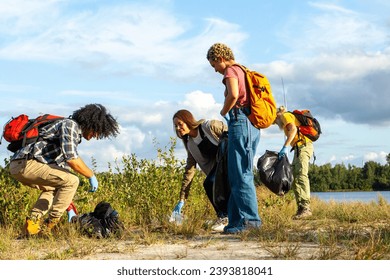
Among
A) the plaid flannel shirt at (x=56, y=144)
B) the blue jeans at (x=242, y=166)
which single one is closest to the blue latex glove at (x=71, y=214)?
the plaid flannel shirt at (x=56, y=144)

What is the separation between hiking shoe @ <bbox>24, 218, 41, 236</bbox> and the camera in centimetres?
745

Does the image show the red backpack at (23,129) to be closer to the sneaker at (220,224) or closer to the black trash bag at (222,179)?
the black trash bag at (222,179)

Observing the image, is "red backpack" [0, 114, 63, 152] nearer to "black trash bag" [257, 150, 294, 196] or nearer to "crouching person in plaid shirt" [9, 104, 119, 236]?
"crouching person in plaid shirt" [9, 104, 119, 236]

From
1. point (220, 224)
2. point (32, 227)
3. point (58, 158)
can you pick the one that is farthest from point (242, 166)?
point (32, 227)

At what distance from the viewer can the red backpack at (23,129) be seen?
7.36 m

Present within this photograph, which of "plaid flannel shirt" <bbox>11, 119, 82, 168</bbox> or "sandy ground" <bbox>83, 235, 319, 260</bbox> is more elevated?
"plaid flannel shirt" <bbox>11, 119, 82, 168</bbox>

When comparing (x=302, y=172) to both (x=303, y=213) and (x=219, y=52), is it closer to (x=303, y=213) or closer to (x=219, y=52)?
(x=303, y=213)

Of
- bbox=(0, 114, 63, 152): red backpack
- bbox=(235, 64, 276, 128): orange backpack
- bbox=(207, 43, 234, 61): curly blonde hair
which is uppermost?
bbox=(207, 43, 234, 61): curly blonde hair

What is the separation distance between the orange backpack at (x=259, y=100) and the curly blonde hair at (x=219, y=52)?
19 cm

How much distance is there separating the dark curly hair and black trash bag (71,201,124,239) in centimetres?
92

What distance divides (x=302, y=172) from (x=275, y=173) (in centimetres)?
255

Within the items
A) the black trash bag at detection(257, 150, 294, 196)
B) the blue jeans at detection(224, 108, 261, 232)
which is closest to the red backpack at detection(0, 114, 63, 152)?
the blue jeans at detection(224, 108, 261, 232)

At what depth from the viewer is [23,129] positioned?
7.42 m
